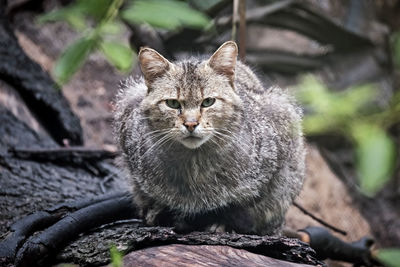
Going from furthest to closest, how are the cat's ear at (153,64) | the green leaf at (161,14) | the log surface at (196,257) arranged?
the cat's ear at (153,64)
the log surface at (196,257)
the green leaf at (161,14)

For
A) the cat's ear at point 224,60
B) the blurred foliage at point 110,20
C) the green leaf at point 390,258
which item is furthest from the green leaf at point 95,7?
the cat's ear at point 224,60

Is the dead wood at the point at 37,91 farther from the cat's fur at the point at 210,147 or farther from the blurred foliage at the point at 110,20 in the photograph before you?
the blurred foliage at the point at 110,20

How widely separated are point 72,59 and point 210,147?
2937mm

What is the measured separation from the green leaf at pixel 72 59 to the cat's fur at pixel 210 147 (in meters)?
2.36

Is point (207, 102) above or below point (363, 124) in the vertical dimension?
below

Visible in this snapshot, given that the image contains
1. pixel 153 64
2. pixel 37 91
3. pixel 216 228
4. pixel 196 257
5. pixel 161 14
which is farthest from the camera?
pixel 37 91

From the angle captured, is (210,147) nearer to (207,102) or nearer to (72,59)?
(207,102)

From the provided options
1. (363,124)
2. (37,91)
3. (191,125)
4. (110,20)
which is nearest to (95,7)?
(110,20)

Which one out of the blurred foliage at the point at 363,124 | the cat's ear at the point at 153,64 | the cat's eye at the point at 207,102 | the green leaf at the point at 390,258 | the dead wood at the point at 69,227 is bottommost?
the dead wood at the point at 69,227

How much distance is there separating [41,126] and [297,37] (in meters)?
5.71

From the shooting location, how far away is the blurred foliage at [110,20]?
4.26 ft

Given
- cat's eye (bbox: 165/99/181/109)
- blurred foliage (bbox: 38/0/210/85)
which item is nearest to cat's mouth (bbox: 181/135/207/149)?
cat's eye (bbox: 165/99/181/109)

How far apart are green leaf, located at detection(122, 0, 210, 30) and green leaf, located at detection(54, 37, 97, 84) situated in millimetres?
120

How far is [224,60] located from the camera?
4.07 meters
